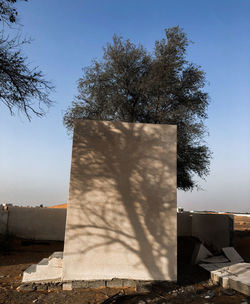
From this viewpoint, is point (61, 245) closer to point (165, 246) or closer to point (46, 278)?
point (46, 278)

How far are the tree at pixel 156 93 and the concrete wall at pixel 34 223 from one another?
555cm

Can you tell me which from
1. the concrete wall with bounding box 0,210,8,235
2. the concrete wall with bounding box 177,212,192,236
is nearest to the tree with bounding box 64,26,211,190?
the concrete wall with bounding box 177,212,192,236

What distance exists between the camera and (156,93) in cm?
1334

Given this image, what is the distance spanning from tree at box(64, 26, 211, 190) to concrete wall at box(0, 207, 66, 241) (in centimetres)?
555

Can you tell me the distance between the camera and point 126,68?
46.6 ft

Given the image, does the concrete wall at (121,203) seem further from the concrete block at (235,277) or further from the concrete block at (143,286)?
the concrete block at (235,277)

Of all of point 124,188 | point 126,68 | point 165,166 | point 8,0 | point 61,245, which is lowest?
point 61,245

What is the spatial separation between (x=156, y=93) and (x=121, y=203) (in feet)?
26.2

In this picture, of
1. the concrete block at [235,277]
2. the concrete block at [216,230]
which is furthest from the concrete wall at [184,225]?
the concrete block at [235,277]

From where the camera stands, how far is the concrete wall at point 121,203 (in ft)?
21.0

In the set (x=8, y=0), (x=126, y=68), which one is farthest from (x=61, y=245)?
(x=8, y=0)

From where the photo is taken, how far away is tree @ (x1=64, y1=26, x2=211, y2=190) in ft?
43.8

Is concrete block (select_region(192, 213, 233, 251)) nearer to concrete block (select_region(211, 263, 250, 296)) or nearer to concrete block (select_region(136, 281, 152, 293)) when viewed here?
concrete block (select_region(211, 263, 250, 296))

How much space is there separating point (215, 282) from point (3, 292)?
201 inches
